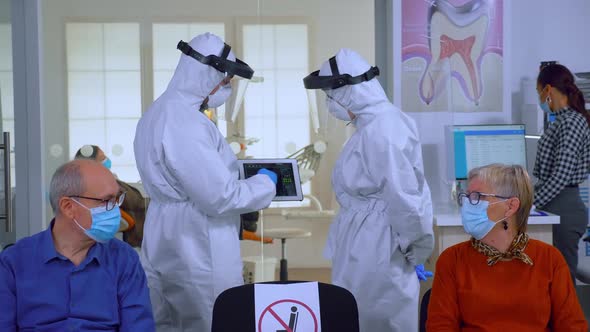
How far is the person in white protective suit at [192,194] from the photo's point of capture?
282 centimetres

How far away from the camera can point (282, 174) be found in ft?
Result: 10.8

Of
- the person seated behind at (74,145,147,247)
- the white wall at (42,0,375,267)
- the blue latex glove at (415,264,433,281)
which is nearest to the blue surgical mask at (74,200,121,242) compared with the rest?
the blue latex glove at (415,264,433,281)

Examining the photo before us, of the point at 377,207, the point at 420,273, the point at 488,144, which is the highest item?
the point at 488,144

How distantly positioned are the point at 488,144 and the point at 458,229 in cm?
64

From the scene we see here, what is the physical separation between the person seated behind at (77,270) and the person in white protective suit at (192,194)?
1.73ft

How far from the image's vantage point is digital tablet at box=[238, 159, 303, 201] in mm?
3258

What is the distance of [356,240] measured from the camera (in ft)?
9.96

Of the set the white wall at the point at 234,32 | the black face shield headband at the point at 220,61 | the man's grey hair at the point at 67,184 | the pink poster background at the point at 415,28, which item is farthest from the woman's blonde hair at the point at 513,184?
the pink poster background at the point at 415,28

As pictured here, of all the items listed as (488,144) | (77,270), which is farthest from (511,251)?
(488,144)

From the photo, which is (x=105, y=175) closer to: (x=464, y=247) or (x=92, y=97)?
(x=464, y=247)

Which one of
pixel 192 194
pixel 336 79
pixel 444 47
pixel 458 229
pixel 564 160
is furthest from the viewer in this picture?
pixel 444 47

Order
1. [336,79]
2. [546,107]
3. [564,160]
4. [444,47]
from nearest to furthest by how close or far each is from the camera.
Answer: [336,79], [564,160], [546,107], [444,47]

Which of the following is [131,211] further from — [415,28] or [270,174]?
[415,28]

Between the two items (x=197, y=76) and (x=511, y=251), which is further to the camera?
(x=197, y=76)
